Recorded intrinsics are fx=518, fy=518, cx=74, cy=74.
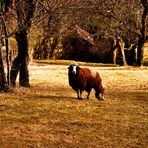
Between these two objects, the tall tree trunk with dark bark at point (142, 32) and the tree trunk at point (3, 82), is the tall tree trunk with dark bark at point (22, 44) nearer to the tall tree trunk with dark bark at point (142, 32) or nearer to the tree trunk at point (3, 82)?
the tree trunk at point (3, 82)

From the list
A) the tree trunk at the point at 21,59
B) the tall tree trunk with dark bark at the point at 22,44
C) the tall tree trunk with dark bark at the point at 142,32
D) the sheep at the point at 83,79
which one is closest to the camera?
the sheep at the point at 83,79

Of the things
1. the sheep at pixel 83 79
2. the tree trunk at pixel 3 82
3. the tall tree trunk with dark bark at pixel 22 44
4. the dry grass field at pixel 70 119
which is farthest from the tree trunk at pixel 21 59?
the sheep at pixel 83 79

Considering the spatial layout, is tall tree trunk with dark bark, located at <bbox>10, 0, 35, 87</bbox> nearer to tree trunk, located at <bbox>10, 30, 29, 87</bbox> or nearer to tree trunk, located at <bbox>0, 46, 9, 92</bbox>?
tree trunk, located at <bbox>10, 30, 29, 87</bbox>

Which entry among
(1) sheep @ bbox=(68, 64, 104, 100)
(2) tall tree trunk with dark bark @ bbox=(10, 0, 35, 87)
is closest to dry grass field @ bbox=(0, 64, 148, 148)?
(1) sheep @ bbox=(68, 64, 104, 100)

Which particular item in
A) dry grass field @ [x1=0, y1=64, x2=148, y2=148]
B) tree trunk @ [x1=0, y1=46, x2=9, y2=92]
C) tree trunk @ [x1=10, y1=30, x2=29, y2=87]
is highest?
tree trunk @ [x1=10, y1=30, x2=29, y2=87]

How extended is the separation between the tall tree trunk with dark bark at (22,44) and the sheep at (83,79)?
3544 mm

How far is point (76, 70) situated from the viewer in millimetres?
19641

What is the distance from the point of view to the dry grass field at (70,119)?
41.7ft

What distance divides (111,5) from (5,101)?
24087 mm

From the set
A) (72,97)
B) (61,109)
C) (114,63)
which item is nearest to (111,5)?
(114,63)

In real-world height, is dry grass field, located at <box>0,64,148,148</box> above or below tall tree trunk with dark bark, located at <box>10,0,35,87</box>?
below

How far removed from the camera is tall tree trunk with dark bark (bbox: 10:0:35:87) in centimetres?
2190

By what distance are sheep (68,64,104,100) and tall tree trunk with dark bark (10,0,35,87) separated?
3544mm

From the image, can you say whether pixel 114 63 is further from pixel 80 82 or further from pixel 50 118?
pixel 50 118
